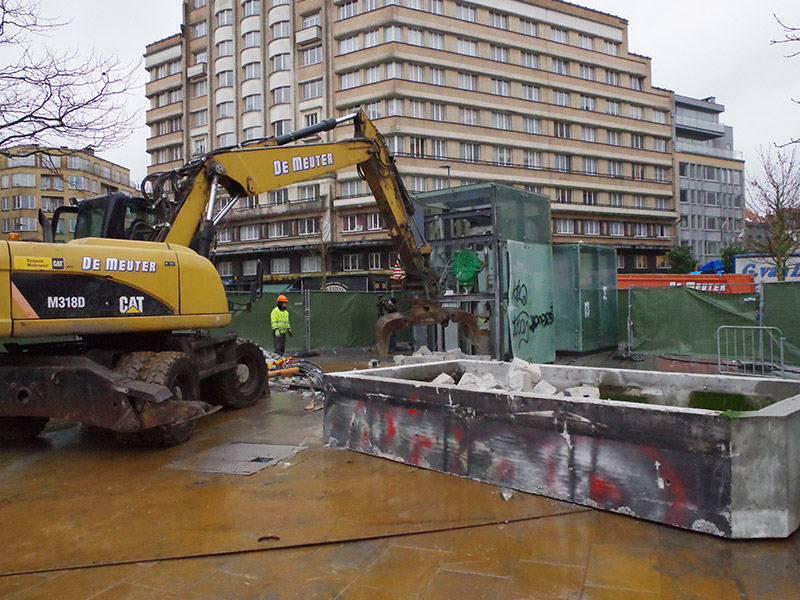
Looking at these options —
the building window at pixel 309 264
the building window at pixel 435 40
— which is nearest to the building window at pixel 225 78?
the building window at pixel 309 264

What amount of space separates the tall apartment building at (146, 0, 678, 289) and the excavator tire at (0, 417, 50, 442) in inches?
1233

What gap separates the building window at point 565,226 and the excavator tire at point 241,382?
139ft

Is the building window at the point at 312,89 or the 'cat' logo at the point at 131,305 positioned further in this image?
the building window at the point at 312,89

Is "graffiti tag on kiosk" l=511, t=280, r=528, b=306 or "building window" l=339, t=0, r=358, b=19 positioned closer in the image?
"graffiti tag on kiosk" l=511, t=280, r=528, b=306

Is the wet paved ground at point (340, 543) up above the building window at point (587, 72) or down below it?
below

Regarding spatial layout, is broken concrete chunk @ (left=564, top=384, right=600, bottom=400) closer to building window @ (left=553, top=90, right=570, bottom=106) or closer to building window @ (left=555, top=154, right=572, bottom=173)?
building window @ (left=555, top=154, right=572, bottom=173)

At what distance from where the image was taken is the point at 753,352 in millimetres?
9609

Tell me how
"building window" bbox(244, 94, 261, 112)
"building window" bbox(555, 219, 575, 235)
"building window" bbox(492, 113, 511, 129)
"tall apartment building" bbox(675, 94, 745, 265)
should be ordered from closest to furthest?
"building window" bbox(492, 113, 511, 129)
"building window" bbox(244, 94, 261, 112)
"building window" bbox(555, 219, 575, 235)
"tall apartment building" bbox(675, 94, 745, 265)

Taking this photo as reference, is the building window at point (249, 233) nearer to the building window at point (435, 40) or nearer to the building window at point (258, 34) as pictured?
the building window at point (258, 34)

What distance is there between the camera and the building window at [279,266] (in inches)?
1801

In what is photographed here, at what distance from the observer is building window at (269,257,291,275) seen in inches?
1801

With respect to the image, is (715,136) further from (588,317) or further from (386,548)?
(386,548)

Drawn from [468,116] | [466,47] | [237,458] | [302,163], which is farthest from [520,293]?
[466,47]

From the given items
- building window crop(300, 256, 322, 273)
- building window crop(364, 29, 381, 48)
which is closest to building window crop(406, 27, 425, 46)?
building window crop(364, 29, 381, 48)
